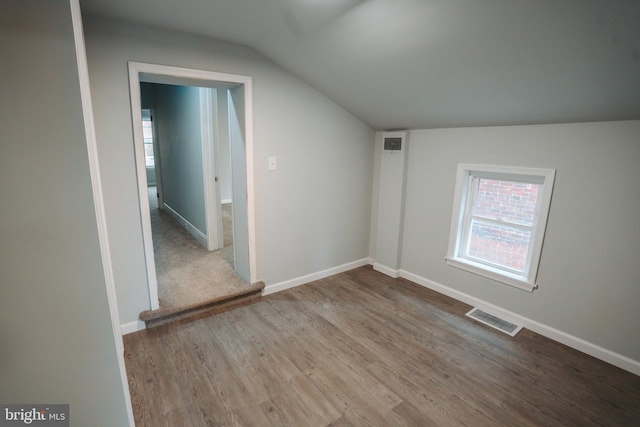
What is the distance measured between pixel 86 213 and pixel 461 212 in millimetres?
2906

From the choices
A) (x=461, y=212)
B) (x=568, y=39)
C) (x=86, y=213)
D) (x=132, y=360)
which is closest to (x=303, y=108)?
(x=461, y=212)

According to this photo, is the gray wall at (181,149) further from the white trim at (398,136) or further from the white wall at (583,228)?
the white wall at (583,228)

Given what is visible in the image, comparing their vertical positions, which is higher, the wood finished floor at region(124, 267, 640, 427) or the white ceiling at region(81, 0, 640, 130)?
the white ceiling at region(81, 0, 640, 130)

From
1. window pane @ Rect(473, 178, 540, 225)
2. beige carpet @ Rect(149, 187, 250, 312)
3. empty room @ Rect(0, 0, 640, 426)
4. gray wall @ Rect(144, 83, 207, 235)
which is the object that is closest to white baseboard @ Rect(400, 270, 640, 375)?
empty room @ Rect(0, 0, 640, 426)

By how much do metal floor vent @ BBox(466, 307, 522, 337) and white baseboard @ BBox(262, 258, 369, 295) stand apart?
139 centimetres

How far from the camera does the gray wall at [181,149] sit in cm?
400

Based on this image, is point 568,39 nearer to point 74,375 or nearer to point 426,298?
point 426,298

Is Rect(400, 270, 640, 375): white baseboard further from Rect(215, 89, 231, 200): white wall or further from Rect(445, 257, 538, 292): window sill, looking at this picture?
Rect(215, 89, 231, 200): white wall

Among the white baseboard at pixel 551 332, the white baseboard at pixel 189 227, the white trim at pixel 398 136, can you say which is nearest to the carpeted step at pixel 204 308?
the white baseboard at pixel 189 227

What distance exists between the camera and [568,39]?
1.54 m

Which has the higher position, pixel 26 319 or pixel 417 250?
pixel 26 319

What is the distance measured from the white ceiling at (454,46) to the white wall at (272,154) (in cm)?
15

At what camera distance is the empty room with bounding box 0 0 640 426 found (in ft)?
3.73

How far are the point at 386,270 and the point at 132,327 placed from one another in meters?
2.59
